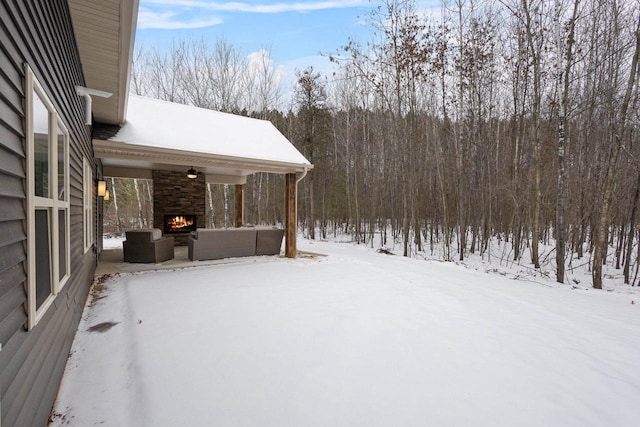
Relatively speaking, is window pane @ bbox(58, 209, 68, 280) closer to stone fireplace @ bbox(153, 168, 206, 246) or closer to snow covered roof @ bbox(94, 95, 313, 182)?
snow covered roof @ bbox(94, 95, 313, 182)

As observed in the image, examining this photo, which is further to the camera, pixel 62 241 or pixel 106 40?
pixel 106 40

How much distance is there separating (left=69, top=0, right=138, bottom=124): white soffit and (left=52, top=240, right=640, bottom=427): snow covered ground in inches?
111

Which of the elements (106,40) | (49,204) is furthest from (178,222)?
(49,204)

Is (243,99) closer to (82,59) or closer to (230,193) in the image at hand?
(230,193)

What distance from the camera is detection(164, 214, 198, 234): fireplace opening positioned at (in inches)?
367

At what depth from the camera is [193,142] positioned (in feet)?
20.0

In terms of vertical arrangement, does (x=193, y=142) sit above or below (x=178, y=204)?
above

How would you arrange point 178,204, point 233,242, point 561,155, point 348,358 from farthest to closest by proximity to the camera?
point 178,204
point 233,242
point 561,155
point 348,358

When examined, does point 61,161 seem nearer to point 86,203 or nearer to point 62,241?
point 62,241

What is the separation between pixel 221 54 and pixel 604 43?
1379 cm

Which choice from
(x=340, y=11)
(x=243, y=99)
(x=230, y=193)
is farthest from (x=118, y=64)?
(x=230, y=193)

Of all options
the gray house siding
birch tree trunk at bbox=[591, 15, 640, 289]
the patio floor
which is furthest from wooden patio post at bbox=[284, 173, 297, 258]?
birch tree trunk at bbox=[591, 15, 640, 289]

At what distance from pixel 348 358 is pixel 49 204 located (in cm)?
237

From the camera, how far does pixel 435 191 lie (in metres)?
12.1
